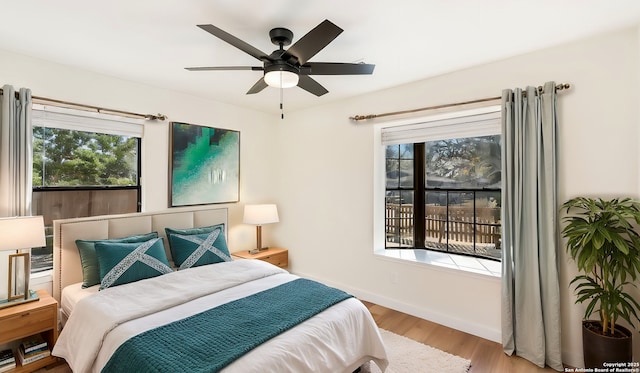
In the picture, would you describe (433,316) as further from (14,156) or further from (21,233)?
(14,156)

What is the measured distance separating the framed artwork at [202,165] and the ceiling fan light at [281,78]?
192 centimetres

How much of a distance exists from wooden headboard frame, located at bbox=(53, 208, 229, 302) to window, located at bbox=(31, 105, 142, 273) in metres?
0.29

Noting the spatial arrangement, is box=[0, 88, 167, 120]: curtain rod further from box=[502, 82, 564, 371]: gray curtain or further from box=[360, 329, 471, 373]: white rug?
box=[502, 82, 564, 371]: gray curtain

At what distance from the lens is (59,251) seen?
2578 millimetres

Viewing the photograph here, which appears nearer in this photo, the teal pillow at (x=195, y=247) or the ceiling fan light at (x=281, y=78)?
the ceiling fan light at (x=281, y=78)

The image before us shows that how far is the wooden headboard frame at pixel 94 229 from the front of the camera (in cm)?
257

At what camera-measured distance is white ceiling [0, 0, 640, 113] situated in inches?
73.3

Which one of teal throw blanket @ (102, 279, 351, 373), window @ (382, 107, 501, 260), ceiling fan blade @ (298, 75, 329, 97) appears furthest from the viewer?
window @ (382, 107, 501, 260)

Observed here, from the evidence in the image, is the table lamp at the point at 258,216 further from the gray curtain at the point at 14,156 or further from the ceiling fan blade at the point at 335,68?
the ceiling fan blade at the point at 335,68

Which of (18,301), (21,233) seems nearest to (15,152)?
(21,233)

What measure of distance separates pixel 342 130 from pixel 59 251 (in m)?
3.12

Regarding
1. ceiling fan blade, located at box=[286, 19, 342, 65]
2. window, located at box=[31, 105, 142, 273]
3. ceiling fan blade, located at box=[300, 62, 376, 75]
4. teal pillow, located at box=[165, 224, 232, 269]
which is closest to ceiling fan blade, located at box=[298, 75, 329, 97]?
ceiling fan blade, located at box=[300, 62, 376, 75]

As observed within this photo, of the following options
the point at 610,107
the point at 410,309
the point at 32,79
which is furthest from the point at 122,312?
the point at 610,107

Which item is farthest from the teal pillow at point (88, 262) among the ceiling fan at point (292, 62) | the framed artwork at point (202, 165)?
the ceiling fan at point (292, 62)
